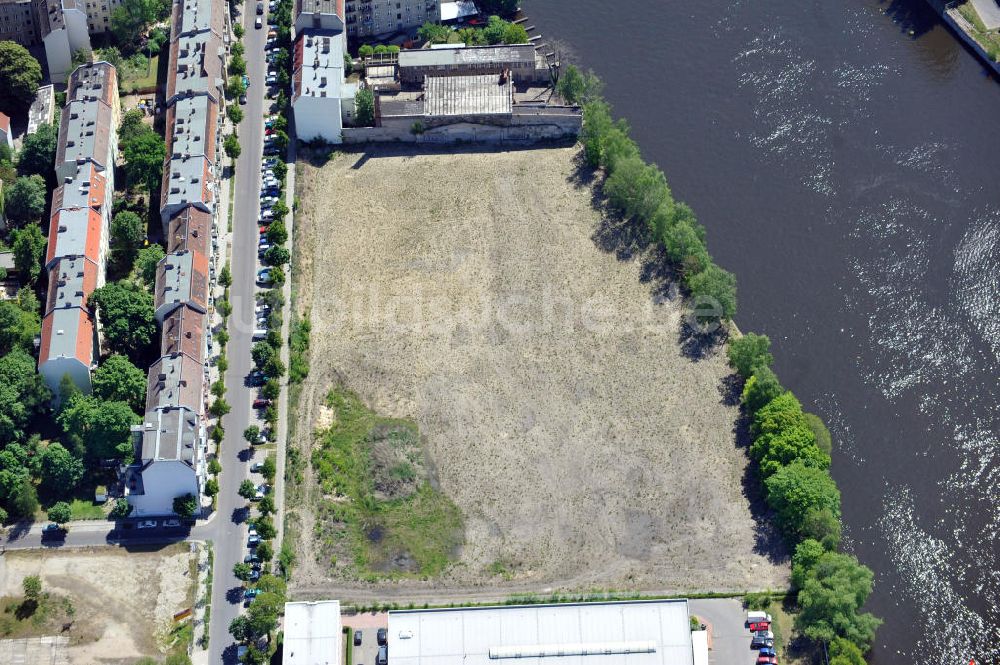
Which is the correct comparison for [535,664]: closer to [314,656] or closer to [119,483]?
[314,656]

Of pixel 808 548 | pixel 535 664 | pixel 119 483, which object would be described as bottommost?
pixel 535 664

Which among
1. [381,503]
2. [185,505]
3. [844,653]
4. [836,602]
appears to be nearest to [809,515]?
[836,602]

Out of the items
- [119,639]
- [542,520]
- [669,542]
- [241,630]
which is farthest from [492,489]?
[119,639]

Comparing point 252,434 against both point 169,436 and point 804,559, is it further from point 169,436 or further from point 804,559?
point 804,559

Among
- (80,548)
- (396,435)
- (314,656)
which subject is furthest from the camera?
(396,435)

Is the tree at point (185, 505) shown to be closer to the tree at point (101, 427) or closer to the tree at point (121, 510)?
the tree at point (121, 510)

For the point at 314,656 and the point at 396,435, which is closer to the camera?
the point at 314,656
